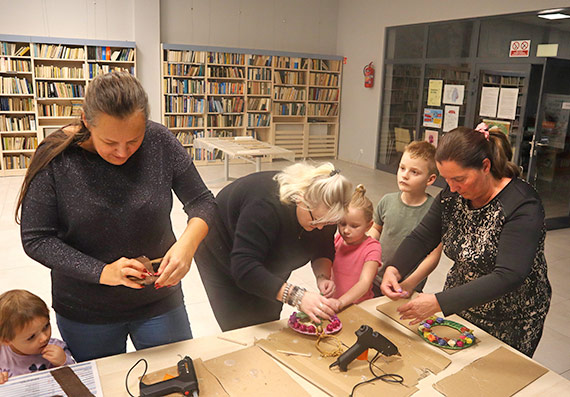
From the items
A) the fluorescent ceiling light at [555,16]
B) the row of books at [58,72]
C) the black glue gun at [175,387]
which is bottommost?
the black glue gun at [175,387]

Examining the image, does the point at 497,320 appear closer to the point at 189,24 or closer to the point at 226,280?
the point at 226,280

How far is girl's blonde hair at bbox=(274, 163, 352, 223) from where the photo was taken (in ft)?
5.10

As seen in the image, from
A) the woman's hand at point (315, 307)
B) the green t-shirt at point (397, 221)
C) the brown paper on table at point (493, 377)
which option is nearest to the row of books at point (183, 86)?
the green t-shirt at point (397, 221)

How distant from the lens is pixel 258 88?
934 cm

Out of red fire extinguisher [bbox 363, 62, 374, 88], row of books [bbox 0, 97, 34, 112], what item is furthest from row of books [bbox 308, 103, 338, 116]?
row of books [bbox 0, 97, 34, 112]

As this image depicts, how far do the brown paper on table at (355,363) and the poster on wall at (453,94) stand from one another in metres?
6.49

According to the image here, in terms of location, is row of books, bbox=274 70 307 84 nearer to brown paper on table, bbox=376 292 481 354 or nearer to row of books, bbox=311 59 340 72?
row of books, bbox=311 59 340 72

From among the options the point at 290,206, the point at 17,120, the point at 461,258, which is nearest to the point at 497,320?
the point at 461,258

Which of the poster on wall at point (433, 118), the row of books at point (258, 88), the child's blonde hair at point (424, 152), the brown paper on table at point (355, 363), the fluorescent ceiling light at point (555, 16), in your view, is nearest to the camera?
the brown paper on table at point (355, 363)

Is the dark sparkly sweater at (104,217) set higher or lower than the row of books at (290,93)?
lower

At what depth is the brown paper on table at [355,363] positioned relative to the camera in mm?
1367

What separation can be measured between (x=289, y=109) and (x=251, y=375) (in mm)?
8773

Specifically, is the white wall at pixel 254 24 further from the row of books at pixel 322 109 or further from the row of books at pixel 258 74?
the row of books at pixel 322 109

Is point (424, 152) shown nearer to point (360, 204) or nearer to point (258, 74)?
point (360, 204)
